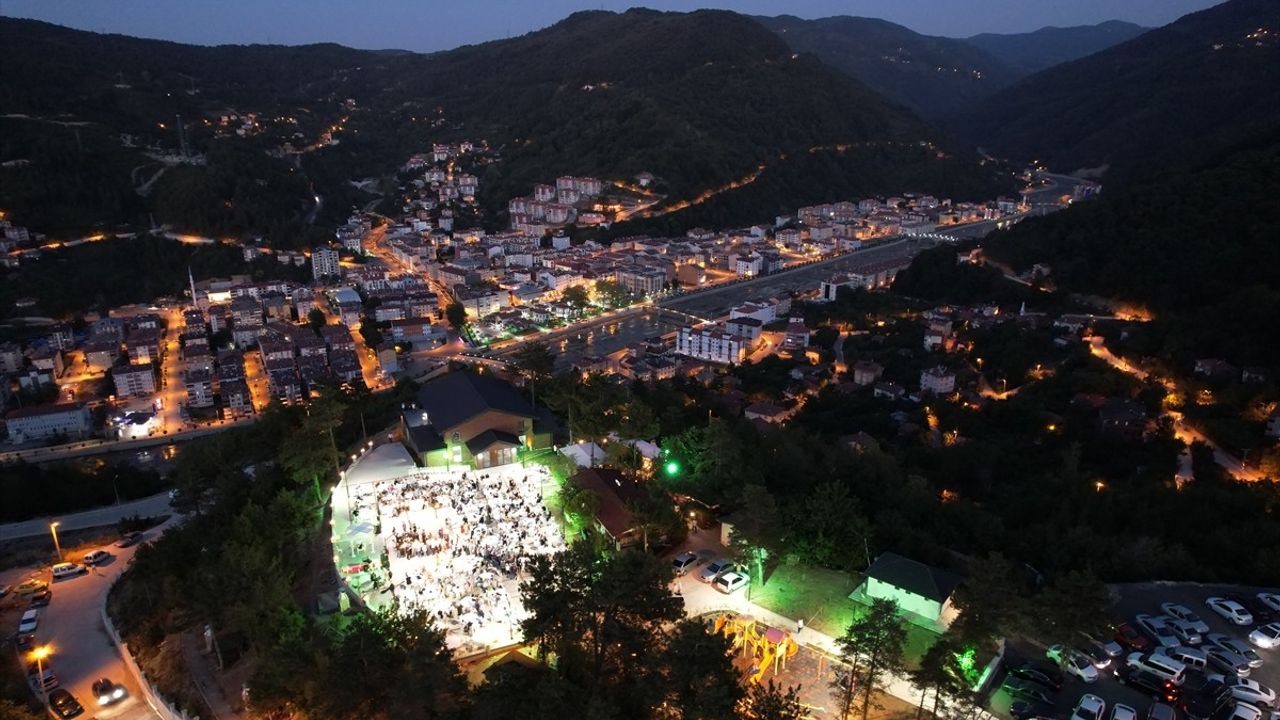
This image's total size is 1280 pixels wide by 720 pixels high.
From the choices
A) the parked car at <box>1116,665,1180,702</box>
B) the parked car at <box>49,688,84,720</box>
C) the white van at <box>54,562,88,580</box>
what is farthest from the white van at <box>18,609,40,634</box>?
the parked car at <box>1116,665,1180,702</box>

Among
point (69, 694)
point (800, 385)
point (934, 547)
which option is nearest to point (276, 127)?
point (800, 385)

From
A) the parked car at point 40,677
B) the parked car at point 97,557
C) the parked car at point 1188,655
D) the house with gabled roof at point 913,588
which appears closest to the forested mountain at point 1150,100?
the parked car at point 1188,655

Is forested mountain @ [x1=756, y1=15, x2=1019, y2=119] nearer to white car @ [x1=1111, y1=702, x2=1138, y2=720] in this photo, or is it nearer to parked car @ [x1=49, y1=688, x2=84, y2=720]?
white car @ [x1=1111, y1=702, x2=1138, y2=720]

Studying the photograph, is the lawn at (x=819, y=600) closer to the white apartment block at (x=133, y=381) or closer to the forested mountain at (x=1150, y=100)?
the white apartment block at (x=133, y=381)

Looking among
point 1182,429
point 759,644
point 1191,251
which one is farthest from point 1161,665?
point 1191,251

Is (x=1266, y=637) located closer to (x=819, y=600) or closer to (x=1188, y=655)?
(x=1188, y=655)
